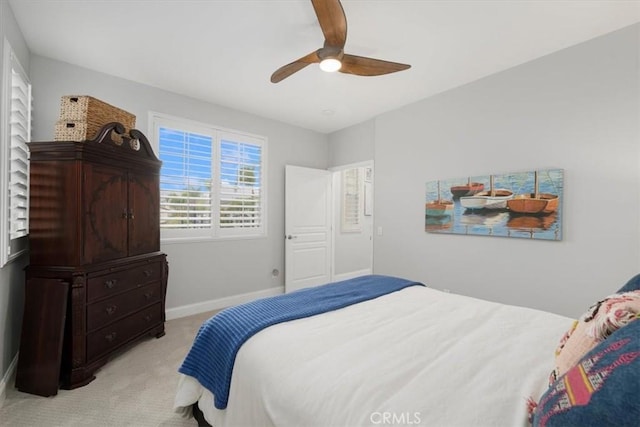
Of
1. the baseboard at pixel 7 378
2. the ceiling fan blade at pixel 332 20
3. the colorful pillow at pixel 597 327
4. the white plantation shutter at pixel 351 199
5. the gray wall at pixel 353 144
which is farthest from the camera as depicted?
the white plantation shutter at pixel 351 199

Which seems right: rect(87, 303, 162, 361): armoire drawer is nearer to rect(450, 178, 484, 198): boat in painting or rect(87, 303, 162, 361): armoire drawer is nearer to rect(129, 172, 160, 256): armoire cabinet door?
rect(129, 172, 160, 256): armoire cabinet door

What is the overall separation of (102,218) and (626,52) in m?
4.21

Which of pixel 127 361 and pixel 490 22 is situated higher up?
pixel 490 22

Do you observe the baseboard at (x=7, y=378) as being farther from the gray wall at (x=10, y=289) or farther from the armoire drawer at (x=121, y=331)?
the armoire drawer at (x=121, y=331)

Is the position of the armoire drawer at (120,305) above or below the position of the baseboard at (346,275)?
above

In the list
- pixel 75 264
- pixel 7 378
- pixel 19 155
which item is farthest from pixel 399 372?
pixel 19 155

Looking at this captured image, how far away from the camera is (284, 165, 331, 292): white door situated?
4.26m

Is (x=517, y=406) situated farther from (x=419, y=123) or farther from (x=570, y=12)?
(x=419, y=123)

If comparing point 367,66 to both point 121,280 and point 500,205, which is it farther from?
point 121,280

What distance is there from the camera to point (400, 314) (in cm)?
164

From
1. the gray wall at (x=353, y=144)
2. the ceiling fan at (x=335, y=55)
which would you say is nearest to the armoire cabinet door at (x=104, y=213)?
the ceiling fan at (x=335, y=55)

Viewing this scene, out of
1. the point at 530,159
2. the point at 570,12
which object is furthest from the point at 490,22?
the point at 530,159

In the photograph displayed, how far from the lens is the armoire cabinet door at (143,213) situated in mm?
2521

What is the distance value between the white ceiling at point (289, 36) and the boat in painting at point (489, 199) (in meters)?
1.19
